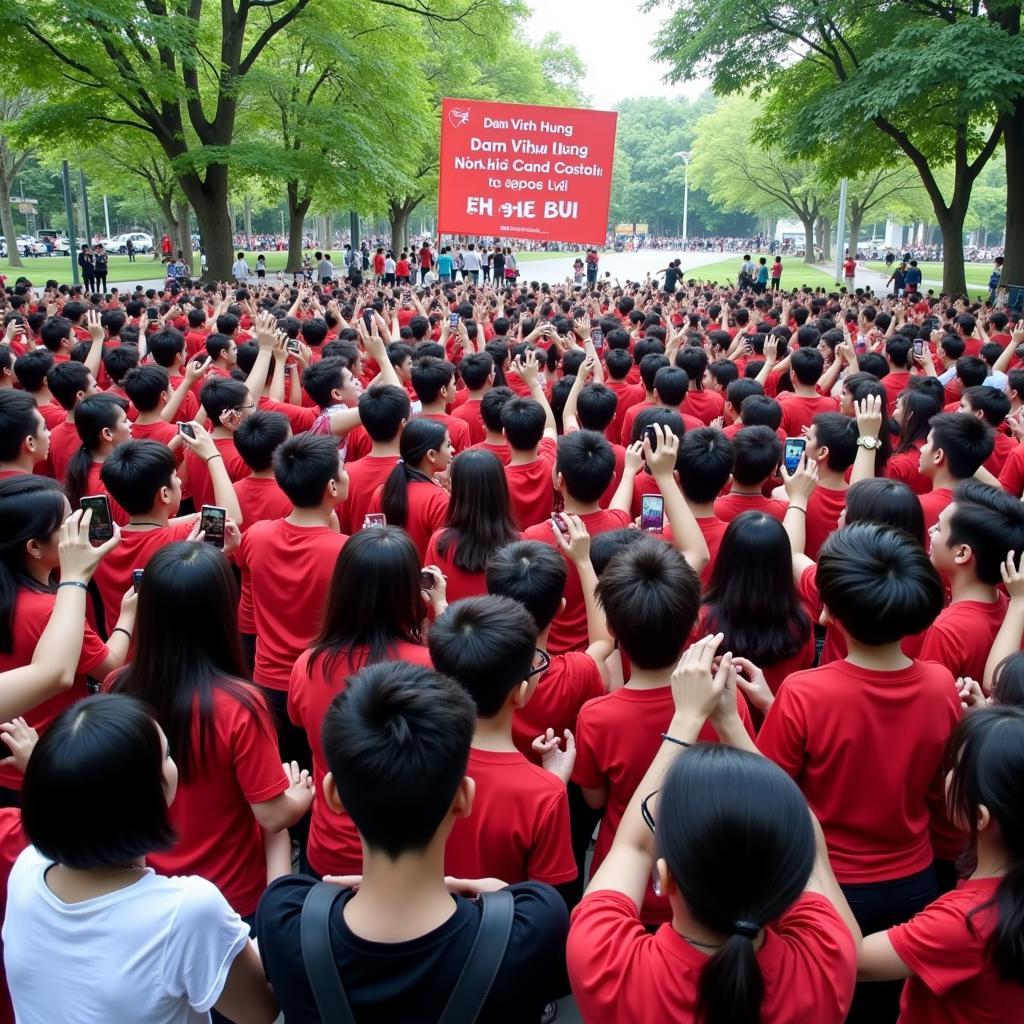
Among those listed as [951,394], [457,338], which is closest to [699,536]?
[951,394]

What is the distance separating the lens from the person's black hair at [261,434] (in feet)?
14.3

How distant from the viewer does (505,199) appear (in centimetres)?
1423

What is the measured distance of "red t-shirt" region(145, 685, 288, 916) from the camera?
2.44 m

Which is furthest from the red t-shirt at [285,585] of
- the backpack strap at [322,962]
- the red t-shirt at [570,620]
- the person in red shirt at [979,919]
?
the person in red shirt at [979,919]

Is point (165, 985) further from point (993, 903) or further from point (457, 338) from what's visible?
point (457, 338)

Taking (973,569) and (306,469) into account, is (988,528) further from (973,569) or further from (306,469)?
(306,469)

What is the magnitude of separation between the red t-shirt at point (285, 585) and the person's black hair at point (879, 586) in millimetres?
1967

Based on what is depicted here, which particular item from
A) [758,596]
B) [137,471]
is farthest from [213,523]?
[758,596]

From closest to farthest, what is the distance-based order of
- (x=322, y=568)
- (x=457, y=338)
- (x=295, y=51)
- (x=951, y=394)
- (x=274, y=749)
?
1. (x=274, y=749)
2. (x=322, y=568)
3. (x=951, y=394)
4. (x=457, y=338)
5. (x=295, y=51)

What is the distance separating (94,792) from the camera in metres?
1.72

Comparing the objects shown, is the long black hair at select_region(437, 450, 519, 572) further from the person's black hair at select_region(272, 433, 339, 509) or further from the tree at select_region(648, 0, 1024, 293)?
the tree at select_region(648, 0, 1024, 293)

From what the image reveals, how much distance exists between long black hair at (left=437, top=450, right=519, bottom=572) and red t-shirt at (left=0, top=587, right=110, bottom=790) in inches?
58.1

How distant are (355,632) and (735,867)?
1.63 meters

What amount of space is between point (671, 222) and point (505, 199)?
91.8 metres
